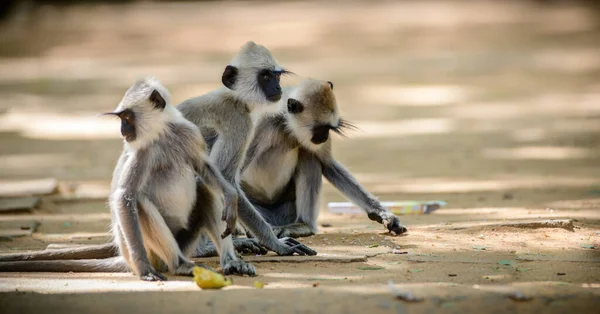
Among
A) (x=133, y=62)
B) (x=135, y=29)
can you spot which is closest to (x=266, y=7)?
(x=135, y=29)

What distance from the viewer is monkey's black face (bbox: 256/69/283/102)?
22.8 feet

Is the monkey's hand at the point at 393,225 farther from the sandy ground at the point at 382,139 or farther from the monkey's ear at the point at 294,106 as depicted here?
the monkey's ear at the point at 294,106

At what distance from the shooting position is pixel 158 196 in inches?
229

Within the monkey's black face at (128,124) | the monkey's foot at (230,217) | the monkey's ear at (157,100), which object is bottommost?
the monkey's foot at (230,217)

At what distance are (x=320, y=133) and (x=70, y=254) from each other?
2182 mm

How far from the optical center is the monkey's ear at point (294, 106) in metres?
7.21

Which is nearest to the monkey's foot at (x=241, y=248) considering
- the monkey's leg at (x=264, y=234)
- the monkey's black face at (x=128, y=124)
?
the monkey's leg at (x=264, y=234)

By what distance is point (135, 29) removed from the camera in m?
28.0

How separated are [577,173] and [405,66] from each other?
11.0 meters

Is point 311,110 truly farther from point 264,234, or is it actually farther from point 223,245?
point 223,245

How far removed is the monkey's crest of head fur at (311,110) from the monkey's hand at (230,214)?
1605 millimetres

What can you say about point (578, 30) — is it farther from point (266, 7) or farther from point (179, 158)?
point (179, 158)


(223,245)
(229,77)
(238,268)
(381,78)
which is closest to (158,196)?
(223,245)

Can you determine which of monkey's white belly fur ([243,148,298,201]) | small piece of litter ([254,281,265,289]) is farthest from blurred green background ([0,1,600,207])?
small piece of litter ([254,281,265,289])
